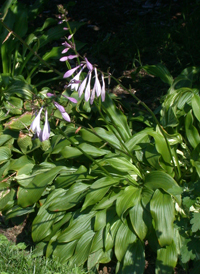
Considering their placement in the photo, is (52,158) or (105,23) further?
(105,23)

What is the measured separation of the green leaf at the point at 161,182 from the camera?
9.75ft

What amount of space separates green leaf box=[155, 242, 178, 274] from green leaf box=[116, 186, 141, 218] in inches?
19.0

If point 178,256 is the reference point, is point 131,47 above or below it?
above

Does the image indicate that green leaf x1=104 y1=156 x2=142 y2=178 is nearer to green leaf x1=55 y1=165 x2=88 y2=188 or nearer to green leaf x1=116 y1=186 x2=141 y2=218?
green leaf x1=116 y1=186 x2=141 y2=218

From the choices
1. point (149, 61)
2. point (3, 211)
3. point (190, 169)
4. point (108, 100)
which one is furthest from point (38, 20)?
point (190, 169)

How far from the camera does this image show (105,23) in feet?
21.2

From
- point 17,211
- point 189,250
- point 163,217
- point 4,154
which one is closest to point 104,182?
point 163,217

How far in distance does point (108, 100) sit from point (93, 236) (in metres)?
1.49

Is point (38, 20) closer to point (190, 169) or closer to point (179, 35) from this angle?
point (179, 35)

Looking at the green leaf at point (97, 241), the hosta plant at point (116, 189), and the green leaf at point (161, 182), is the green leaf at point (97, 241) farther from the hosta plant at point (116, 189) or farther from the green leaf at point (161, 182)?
the green leaf at point (161, 182)

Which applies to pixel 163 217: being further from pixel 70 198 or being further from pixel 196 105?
pixel 196 105

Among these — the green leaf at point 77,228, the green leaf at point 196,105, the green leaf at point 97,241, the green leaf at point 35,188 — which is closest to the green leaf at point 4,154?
the green leaf at point 35,188

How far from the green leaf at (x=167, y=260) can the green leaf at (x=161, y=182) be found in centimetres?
44

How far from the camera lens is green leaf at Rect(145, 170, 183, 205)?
297cm
